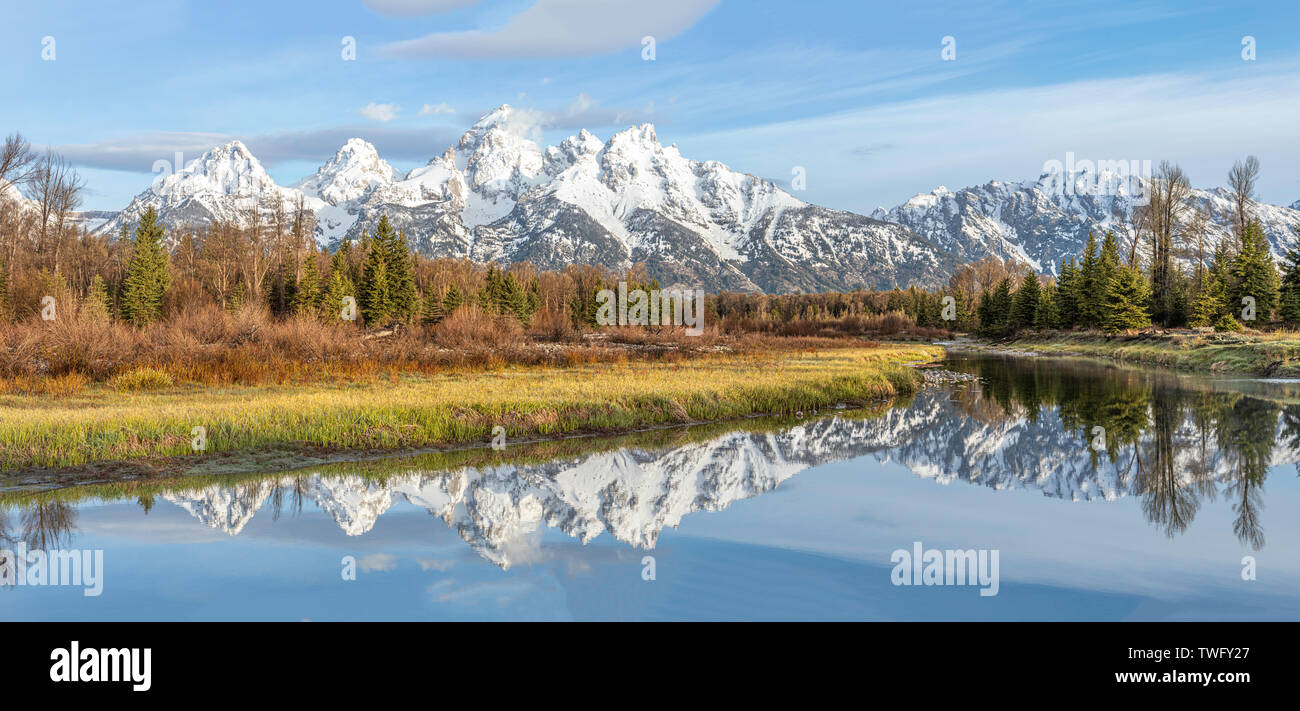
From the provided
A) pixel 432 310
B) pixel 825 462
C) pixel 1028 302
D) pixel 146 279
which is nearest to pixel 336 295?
pixel 432 310

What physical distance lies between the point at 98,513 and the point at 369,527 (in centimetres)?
426

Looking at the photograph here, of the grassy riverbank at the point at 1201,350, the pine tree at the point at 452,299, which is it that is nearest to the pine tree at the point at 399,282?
the pine tree at the point at 452,299

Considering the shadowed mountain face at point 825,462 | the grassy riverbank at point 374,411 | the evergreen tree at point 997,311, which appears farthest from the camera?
the evergreen tree at point 997,311

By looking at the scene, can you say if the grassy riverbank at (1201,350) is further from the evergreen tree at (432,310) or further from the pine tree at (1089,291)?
the evergreen tree at (432,310)

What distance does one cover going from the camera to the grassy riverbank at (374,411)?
47.7 ft

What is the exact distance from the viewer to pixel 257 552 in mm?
9977

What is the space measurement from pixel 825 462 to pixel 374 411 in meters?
11.0

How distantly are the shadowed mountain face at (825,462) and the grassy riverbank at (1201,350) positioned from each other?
711 inches

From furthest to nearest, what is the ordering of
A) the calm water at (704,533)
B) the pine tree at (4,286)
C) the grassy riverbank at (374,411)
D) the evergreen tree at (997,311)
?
1. the evergreen tree at (997,311)
2. the pine tree at (4,286)
3. the grassy riverbank at (374,411)
4. the calm water at (704,533)

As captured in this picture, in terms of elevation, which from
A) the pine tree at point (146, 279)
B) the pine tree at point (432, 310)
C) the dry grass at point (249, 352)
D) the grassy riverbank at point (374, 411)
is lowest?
the grassy riverbank at point (374, 411)

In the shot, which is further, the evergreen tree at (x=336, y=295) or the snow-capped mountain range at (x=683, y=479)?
the evergreen tree at (x=336, y=295)

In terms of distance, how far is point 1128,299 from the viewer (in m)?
65.1
